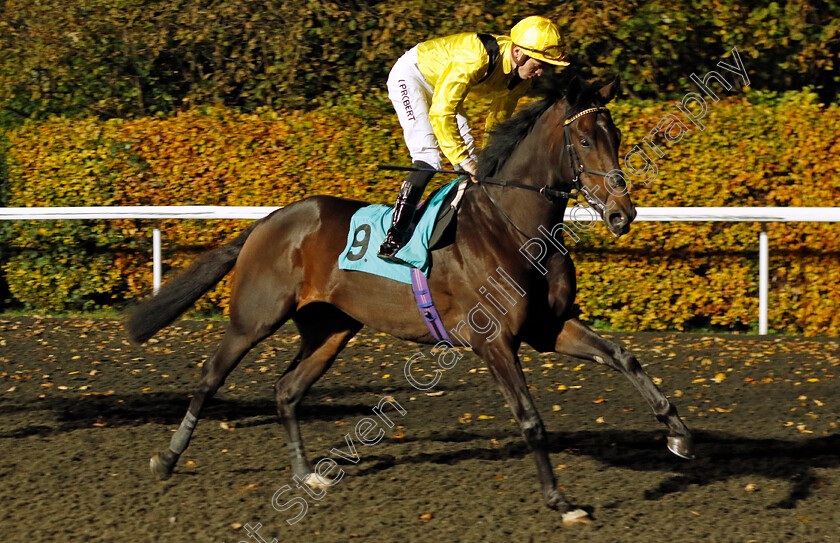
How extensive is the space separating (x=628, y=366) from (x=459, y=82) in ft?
4.67

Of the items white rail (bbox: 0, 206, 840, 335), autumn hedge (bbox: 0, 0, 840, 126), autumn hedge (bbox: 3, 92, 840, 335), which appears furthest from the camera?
autumn hedge (bbox: 0, 0, 840, 126)

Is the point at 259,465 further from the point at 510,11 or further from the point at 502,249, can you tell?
the point at 510,11

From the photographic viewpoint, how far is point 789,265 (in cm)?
761

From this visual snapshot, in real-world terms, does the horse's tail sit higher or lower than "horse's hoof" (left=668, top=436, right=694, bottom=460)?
lower

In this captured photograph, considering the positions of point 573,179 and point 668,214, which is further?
point 668,214

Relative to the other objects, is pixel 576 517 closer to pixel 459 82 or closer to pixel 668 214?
pixel 459 82

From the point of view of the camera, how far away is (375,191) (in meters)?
8.31

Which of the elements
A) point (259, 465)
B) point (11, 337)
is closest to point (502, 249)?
point (259, 465)

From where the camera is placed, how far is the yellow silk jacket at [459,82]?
4.16 metres

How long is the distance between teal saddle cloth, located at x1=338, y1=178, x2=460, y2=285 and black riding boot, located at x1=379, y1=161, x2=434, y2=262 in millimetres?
39

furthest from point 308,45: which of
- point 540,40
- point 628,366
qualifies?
point 628,366

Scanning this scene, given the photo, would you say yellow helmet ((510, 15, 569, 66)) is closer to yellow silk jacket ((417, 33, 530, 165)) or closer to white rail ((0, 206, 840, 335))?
Result: yellow silk jacket ((417, 33, 530, 165))

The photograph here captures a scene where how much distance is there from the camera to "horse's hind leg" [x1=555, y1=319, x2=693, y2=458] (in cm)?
392

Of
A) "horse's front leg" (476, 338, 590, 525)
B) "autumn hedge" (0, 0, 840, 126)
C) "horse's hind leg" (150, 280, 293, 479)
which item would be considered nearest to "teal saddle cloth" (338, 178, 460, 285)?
"horse's hind leg" (150, 280, 293, 479)
